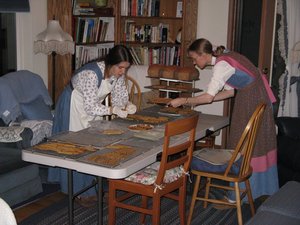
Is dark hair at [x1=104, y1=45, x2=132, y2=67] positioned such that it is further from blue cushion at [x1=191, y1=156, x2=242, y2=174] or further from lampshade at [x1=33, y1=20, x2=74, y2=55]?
lampshade at [x1=33, y1=20, x2=74, y2=55]


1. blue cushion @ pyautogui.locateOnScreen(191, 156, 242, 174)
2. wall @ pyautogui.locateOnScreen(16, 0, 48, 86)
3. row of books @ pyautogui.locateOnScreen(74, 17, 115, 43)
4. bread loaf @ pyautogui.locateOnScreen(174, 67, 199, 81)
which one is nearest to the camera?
blue cushion @ pyautogui.locateOnScreen(191, 156, 242, 174)

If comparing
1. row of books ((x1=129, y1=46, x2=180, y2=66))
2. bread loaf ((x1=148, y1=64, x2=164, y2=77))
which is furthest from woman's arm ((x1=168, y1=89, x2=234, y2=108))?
row of books ((x1=129, y1=46, x2=180, y2=66))

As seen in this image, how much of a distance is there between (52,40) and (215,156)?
192 centimetres

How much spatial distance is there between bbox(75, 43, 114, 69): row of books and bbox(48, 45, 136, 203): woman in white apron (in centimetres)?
131

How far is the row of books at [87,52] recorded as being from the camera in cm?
489

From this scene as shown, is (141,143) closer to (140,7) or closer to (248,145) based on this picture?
(248,145)

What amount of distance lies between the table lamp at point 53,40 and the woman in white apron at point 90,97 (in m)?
0.94

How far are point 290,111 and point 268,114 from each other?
174 cm

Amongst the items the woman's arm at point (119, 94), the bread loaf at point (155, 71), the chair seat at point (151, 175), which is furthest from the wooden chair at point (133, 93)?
the chair seat at point (151, 175)

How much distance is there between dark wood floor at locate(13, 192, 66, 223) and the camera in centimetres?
337

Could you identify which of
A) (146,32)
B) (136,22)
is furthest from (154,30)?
(136,22)

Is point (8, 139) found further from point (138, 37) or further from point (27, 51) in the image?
point (138, 37)

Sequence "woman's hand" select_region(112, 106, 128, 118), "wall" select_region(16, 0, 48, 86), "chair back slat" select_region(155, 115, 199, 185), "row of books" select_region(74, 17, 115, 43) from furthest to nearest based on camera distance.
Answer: "row of books" select_region(74, 17, 115, 43)
"wall" select_region(16, 0, 48, 86)
"woman's hand" select_region(112, 106, 128, 118)
"chair back slat" select_region(155, 115, 199, 185)

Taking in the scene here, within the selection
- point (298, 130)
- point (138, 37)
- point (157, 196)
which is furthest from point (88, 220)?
point (138, 37)
